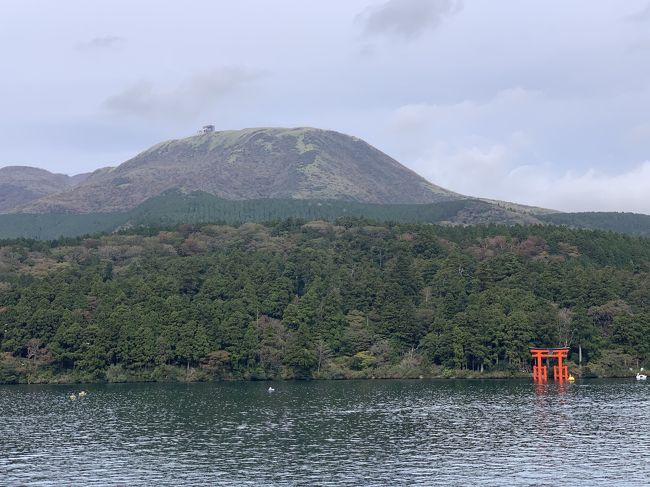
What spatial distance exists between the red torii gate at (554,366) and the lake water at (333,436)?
13.8 meters

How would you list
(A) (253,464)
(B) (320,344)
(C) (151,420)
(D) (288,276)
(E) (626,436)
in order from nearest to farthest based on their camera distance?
(A) (253,464)
(E) (626,436)
(C) (151,420)
(B) (320,344)
(D) (288,276)

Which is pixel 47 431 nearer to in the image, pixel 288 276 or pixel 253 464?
pixel 253 464

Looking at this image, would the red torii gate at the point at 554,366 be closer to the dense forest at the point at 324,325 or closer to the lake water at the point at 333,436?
the dense forest at the point at 324,325

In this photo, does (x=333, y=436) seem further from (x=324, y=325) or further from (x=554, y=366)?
(x=324, y=325)

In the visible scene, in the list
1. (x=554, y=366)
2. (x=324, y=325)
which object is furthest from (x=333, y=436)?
(x=324, y=325)

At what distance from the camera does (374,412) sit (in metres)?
106

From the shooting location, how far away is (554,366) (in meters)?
152

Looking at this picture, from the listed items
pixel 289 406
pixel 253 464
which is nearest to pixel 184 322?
pixel 289 406

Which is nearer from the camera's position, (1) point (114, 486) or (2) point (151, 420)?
(1) point (114, 486)

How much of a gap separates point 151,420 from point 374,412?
2757 centimetres

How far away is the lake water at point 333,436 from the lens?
68.9 meters

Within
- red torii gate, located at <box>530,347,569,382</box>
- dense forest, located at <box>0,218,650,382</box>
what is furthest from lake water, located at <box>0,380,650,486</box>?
dense forest, located at <box>0,218,650,382</box>

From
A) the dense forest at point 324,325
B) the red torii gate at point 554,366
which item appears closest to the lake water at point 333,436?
the red torii gate at point 554,366

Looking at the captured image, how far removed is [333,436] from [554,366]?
250 ft
